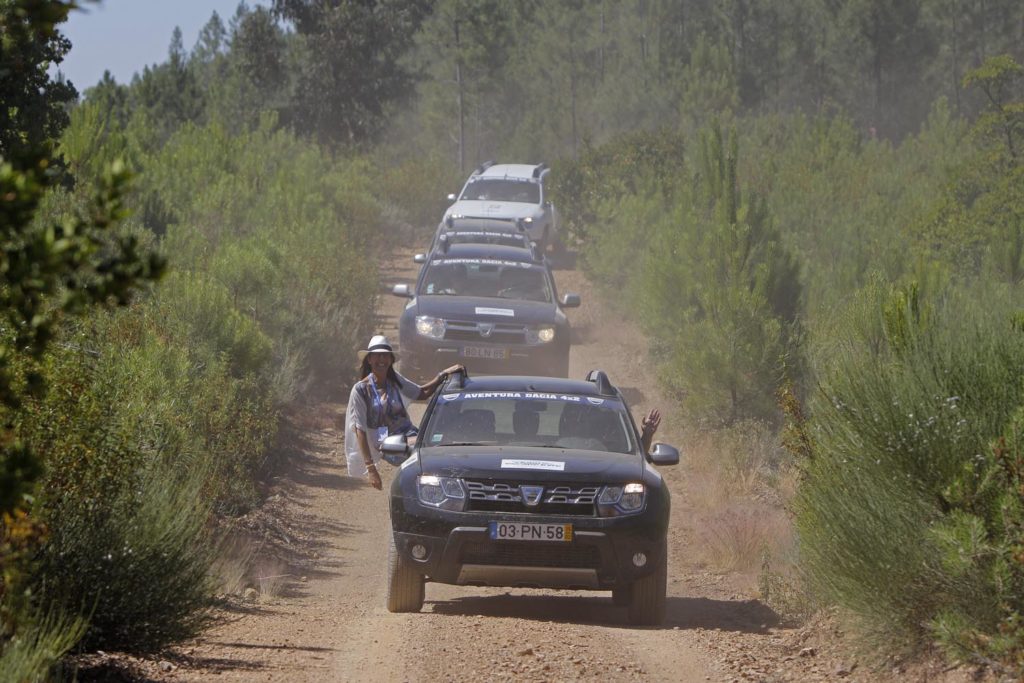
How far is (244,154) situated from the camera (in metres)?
32.7

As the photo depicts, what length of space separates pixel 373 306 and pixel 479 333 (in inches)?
323

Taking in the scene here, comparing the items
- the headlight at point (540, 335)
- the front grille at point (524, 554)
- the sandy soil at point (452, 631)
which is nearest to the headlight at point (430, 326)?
the headlight at point (540, 335)

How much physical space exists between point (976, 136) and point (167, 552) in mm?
23666

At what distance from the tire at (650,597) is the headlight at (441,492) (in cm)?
123

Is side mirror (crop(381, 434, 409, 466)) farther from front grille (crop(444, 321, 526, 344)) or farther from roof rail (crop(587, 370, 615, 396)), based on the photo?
front grille (crop(444, 321, 526, 344))

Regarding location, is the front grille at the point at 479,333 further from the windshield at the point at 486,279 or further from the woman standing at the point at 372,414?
the woman standing at the point at 372,414

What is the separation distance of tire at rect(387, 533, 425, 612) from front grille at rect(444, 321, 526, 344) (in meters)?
8.41

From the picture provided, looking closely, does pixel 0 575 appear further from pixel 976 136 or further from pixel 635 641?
pixel 976 136

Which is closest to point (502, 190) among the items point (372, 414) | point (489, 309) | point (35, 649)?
point (489, 309)

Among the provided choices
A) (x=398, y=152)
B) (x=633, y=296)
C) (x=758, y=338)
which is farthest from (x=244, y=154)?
(x=398, y=152)

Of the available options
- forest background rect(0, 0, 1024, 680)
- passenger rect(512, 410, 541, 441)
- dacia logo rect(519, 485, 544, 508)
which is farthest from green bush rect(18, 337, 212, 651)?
passenger rect(512, 410, 541, 441)

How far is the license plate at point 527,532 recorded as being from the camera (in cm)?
834

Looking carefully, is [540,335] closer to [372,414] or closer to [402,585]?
[372,414]

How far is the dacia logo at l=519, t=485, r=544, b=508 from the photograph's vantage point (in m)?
8.47
